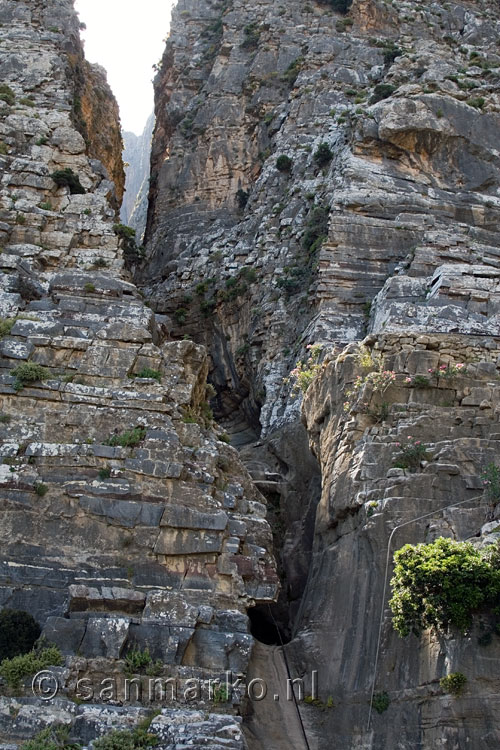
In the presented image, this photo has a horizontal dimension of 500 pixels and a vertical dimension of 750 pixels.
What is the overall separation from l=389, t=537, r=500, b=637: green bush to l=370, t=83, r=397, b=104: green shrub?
29.2 meters

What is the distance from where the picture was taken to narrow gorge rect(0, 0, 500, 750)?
1961 cm

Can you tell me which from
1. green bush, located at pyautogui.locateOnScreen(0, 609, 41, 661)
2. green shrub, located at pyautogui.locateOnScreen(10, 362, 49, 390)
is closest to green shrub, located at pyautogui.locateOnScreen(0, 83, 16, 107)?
green shrub, located at pyautogui.locateOnScreen(10, 362, 49, 390)

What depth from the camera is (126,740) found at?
17625mm

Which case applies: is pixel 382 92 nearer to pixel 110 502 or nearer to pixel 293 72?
pixel 293 72

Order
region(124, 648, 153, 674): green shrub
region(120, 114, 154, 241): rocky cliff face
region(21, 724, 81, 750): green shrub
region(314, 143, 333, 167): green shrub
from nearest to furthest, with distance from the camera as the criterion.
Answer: region(21, 724, 81, 750): green shrub < region(124, 648, 153, 674): green shrub < region(314, 143, 333, 167): green shrub < region(120, 114, 154, 241): rocky cliff face

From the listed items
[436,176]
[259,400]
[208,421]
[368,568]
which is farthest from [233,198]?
[368,568]

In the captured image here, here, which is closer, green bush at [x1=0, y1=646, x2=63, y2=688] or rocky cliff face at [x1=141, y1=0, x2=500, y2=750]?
green bush at [x1=0, y1=646, x2=63, y2=688]

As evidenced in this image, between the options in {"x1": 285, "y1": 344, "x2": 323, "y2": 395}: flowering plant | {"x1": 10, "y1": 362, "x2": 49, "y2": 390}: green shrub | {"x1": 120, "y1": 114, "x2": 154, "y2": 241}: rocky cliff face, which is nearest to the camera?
{"x1": 10, "y1": 362, "x2": 49, "y2": 390}: green shrub

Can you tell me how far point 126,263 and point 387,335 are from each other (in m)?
11.7

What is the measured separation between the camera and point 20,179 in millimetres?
35188

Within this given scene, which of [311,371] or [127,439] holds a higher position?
[311,371]

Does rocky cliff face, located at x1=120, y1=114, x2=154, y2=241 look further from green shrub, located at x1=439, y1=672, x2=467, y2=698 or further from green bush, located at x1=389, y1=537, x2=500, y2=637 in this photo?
green shrub, located at x1=439, y1=672, x2=467, y2=698

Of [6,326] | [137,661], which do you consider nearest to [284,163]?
[6,326]

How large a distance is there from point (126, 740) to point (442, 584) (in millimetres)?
6986
